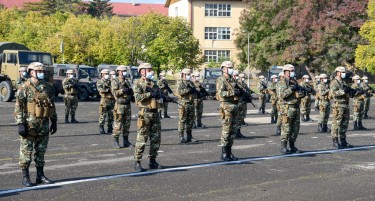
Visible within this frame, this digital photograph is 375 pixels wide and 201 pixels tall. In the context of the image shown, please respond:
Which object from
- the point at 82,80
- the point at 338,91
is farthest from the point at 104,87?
the point at 82,80

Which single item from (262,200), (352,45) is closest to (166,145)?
(262,200)

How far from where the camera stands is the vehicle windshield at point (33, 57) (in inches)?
1130

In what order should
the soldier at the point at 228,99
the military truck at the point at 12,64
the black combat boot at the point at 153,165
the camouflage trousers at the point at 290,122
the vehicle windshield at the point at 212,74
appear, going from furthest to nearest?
1. the vehicle windshield at the point at 212,74
2. the military truck at the point at 12,64
3. the camouflage trousers at the point at 290,122
4. the soldier at the point at 228,99
5. the black combat boot at the point at 153,165

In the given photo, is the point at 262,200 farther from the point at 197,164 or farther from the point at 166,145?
the point at 166,145

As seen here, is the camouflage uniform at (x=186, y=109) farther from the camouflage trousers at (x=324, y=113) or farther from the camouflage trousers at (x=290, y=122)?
the camouflage trousers at (x=324, y=113)

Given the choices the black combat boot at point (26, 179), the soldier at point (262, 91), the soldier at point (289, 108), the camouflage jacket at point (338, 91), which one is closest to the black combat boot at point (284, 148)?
the soldier at point (289, 108)

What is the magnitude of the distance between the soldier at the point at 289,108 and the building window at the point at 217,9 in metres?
52.9

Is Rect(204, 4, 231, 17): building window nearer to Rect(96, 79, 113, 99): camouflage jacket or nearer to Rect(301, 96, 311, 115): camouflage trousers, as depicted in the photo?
Rect(301, 96, 311, 115): camouflage trousers

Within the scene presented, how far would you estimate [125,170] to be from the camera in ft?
34.8

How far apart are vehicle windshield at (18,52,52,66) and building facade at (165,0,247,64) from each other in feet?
117

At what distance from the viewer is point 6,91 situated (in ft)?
96.2

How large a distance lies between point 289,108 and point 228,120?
1.87m

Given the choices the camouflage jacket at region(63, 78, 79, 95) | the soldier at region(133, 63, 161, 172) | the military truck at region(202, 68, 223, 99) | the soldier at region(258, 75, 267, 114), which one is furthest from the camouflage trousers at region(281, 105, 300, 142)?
the military truck at region(202, 68, 223, 99)

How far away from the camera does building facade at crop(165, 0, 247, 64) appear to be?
64625 mm
